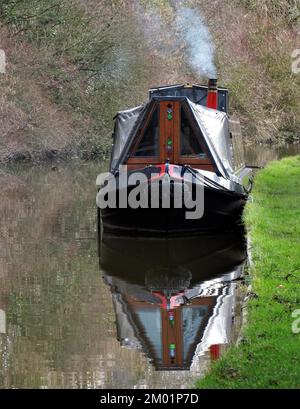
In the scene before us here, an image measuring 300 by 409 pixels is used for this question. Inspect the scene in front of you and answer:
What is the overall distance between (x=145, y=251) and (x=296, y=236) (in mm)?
2372

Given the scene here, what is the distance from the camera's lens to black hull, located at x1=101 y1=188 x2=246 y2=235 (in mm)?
15227

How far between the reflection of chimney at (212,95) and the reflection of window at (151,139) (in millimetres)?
3339

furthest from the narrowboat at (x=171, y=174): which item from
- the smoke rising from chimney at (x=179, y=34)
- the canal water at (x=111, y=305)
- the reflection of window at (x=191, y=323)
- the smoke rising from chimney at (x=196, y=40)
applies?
the smoke rising from chimney at (x=179, y=34)

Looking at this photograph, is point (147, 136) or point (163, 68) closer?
point (147, 136)

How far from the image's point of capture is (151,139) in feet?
53.1

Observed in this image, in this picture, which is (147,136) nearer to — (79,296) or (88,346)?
(79,296)

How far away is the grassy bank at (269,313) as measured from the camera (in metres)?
6.85

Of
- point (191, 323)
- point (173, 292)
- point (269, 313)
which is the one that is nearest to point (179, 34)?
point (173, 292)

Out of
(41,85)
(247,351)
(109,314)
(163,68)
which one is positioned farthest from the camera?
(163,68)

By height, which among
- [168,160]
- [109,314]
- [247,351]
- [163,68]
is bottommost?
[247,351]

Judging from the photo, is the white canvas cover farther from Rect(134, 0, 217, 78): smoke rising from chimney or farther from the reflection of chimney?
Rect(134, 0, 217, 78): smoke rising from chimney

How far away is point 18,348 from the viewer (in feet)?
28.1

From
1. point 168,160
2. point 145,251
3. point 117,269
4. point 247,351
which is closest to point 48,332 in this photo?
point 247,351

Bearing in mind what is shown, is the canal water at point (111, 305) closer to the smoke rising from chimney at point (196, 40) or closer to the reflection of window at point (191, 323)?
the reflection of window at point (191, 323)
